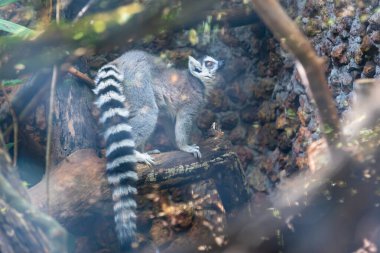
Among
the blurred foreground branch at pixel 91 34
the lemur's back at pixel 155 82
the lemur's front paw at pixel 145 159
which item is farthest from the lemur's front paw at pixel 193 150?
the blurred foreground branch at pixel 91 34

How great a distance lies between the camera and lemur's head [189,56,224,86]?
5441mm

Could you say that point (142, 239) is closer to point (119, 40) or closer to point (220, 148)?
point (220, 148)

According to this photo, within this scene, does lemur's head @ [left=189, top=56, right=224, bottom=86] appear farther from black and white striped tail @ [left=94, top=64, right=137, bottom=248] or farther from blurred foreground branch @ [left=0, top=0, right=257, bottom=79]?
blurred foreground branch @ [left=0, top=0, right=257, bottom=79]

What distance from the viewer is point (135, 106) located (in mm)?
4824

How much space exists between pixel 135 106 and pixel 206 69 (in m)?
1.08

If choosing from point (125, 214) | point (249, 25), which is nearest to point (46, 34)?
point (125, 214)

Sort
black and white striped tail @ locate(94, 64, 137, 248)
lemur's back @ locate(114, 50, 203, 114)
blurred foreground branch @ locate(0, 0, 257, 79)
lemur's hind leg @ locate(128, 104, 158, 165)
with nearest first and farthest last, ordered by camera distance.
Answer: blurred foreground branch @ locate(0, 0, 257, 79), black and white striped tail @ locate(94, 64, 137, 248), lemur's hind leg @ locate(128, 104, 158, 165), lemur's back @ locate(114, 50, 203, 114)

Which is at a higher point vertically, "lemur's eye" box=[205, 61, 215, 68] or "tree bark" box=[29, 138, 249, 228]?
"lemur's eye" box=[205, 61, 215, 68]

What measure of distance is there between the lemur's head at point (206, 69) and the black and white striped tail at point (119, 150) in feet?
3.37

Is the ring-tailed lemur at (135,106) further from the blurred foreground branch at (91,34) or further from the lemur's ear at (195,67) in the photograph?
the blurred foreground branch at (91,34)

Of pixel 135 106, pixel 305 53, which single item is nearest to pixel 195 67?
pixel 135 106

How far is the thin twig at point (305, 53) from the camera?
183 centimetres

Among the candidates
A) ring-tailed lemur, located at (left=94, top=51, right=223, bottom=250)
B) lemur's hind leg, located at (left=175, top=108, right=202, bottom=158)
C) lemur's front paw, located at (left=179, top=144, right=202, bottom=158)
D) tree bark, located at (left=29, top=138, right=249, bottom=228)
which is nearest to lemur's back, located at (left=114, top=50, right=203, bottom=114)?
ring-tailed lemur, located at (left=94, top=51, right=223, bottom=250)

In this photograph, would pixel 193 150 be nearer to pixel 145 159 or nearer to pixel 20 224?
pixel 145 159
